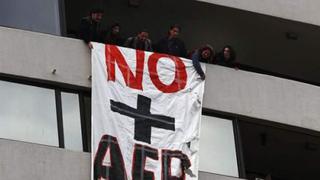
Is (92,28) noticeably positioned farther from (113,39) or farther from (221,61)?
(221,61)

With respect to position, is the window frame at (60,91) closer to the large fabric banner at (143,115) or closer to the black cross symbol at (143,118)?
the large fabric banner at (143,115)

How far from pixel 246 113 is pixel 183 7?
3.82 m

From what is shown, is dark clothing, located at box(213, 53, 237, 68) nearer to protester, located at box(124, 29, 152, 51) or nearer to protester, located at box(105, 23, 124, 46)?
protester, located at box(124, 29, 152, 51)

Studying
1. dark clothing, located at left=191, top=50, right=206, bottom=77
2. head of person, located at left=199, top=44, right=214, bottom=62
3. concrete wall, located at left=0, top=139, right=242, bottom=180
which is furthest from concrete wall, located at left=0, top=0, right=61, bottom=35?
concrete wall, located at left=0, top=139, right=242, bottom=180

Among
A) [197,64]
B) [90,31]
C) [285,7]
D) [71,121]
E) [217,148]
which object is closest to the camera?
[71,121]

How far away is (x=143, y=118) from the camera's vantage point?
969 inches

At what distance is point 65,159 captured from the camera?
2314 cm

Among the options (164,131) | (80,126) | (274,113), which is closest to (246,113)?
(274,113)

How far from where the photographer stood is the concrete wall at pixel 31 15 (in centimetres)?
2542

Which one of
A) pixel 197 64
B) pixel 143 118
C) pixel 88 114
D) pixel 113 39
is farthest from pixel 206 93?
pixel 88 114

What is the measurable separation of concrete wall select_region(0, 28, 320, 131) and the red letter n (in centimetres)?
47

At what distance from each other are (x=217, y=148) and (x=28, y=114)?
431cm

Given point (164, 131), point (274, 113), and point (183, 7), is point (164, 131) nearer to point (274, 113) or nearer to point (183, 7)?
point (274, 113)

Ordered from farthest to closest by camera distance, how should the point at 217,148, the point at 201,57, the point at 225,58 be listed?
the point at 225,58
the point at 201,57
the point at 217,148
